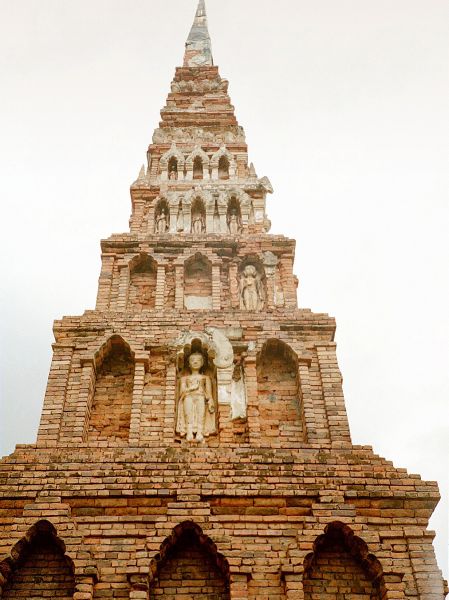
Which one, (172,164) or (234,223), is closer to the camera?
(234,223)

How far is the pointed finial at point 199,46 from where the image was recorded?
2197cm

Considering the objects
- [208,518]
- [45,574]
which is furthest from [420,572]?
[45,574]

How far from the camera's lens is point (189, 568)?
27.9ft

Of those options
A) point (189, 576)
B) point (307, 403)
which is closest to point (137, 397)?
point (307, 403)

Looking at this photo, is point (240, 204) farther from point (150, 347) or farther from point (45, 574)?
point (45, 574)

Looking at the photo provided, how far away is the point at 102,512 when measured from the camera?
28.8ft

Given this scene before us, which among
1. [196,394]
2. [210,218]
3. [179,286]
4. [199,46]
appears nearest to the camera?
[196,394]

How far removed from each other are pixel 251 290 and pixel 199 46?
13.2 metres

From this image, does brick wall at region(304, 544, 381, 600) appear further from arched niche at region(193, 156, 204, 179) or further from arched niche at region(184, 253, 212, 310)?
arched niche at region(193, 156, 204, 179)

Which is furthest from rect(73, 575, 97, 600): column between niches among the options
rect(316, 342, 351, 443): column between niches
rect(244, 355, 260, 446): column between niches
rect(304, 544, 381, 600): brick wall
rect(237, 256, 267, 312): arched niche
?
rect(237, 256, 267, 312): arched niche

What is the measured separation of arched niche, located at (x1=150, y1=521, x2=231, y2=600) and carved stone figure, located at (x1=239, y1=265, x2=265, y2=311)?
4.70 m

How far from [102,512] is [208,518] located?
135cm

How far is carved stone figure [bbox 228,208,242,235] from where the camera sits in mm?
14461

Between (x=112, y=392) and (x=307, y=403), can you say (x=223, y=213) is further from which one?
(x=307, y=403)
